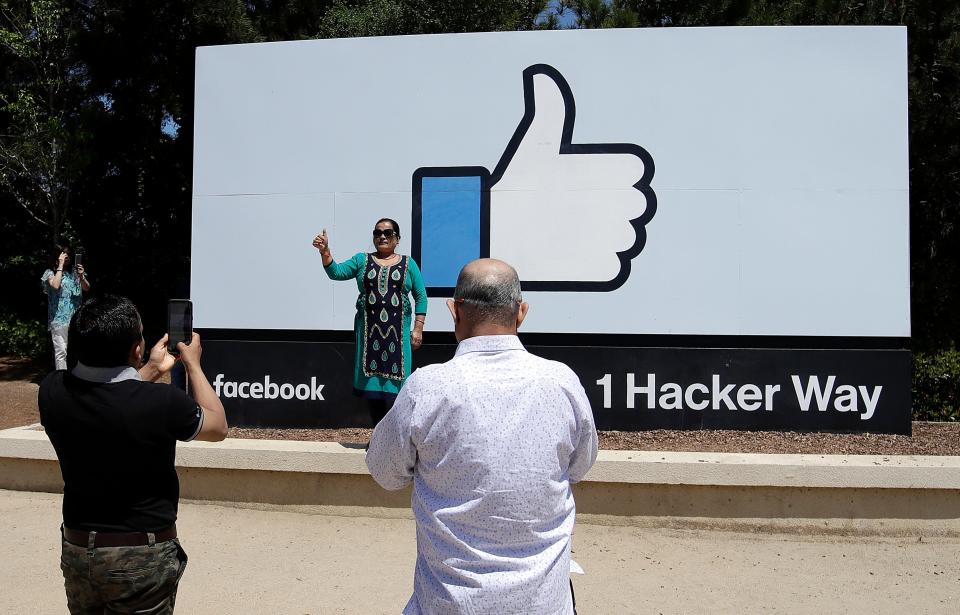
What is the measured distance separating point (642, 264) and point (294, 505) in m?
3.00

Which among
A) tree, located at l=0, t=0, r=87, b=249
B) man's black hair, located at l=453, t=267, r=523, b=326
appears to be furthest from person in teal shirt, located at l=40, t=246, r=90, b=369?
man's black hair, located at l=453, t=267, r=523, b=326

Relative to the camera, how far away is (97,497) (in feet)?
7.35

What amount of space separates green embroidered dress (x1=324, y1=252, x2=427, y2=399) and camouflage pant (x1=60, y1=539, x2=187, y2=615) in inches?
121

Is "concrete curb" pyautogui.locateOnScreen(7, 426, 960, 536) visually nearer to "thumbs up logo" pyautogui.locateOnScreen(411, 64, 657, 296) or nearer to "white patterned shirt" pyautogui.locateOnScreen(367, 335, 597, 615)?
"thumbs up logo" pyautogui.locateOnScreen(411, 64, 657, 296)

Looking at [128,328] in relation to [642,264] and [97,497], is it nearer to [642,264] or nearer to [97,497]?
[97,497]

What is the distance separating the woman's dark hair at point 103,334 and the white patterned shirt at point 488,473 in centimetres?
88

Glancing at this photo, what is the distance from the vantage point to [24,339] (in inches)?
535

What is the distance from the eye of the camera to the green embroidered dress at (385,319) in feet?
17.6

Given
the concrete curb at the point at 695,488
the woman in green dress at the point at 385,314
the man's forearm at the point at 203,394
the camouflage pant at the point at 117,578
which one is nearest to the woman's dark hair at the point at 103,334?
the man's forearm at the point at 203,394

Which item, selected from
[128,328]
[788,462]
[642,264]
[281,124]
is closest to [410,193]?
[281,124]

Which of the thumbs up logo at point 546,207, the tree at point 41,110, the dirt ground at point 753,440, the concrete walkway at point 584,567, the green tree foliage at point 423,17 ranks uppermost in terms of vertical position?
the green tree foliage at point 423,17

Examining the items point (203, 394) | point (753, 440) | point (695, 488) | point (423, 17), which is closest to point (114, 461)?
point (203, 394)

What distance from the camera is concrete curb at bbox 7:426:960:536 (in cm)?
482

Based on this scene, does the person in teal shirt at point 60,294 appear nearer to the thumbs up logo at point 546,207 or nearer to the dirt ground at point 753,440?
the dirt ground at point 753,440
